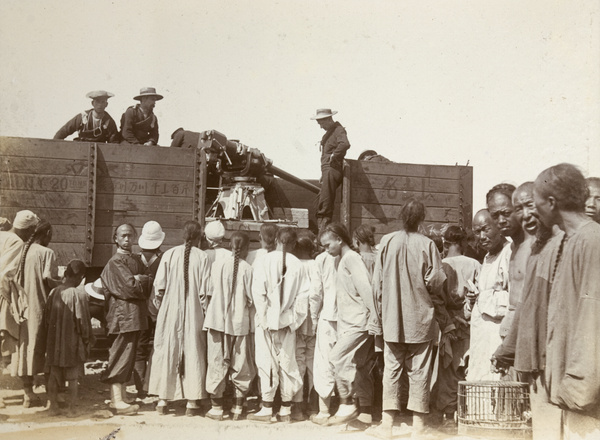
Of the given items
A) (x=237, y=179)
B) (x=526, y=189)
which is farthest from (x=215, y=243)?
(x=526, y=189)

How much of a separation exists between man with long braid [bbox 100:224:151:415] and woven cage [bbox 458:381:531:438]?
327 centimetres

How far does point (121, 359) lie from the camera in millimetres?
6668

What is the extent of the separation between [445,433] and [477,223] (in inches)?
71.7

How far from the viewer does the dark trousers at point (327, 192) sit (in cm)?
931

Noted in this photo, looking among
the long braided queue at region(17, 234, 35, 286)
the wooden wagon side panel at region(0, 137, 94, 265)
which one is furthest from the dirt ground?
the wooden wagon side panel at region(0, 137, 94, 265)

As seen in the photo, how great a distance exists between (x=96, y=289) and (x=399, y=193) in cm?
422

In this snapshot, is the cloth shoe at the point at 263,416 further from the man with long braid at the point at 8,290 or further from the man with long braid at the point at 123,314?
the man with long braid at the point at 8,290

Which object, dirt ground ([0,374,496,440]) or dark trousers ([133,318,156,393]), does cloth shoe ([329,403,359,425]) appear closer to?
dirt ground ([0,374,496,440])

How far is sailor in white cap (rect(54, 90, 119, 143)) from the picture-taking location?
9.08m

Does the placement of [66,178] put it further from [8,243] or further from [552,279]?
[552,279]

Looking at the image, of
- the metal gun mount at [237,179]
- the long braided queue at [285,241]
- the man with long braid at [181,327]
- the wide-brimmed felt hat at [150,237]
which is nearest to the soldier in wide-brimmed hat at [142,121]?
the metal gun mount at [237,179]

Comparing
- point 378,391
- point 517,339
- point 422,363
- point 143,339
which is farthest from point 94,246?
point 517,339

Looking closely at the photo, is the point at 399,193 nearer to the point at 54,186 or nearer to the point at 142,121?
the point at 142,121

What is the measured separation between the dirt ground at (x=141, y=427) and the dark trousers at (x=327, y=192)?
3330 millimetres
